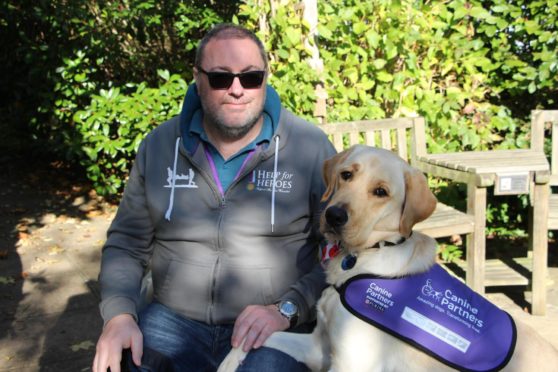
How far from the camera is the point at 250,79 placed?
267 centimetres

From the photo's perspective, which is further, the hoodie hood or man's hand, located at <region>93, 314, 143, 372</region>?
the hoodie hood

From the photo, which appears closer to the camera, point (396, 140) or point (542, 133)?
point (542, 133)

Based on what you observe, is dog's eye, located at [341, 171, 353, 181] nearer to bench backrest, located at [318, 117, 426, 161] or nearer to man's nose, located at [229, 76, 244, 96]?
man's nose, located at [229, 76, 244, 96]

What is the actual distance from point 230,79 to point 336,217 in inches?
30.3

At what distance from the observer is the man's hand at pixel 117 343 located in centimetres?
224

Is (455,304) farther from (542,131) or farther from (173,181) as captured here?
(542,131)

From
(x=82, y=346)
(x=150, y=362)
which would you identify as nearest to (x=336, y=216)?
(x=150, y=362)

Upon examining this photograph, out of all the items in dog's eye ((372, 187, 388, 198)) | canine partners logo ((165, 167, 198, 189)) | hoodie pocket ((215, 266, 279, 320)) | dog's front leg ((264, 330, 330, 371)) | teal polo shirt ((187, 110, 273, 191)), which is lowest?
dog's front leg ((264, 330, 330, 371))

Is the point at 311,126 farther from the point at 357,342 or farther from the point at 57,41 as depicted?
the point at 57,41

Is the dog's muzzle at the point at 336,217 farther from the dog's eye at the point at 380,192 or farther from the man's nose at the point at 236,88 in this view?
the man's nose at the point at 236,88

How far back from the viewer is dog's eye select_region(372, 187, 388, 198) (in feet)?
8.08

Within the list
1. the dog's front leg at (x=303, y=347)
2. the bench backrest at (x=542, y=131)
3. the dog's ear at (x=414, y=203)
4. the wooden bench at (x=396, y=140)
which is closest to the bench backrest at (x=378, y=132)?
the wooden bench at (x=396, y=140)

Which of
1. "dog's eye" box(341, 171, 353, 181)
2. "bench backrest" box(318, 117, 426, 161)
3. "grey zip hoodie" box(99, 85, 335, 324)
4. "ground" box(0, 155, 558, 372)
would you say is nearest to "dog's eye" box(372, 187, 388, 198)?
"dog's eye" box(341, 171, 353, 181)

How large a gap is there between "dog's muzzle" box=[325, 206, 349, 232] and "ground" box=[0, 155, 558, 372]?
2.16 metres
